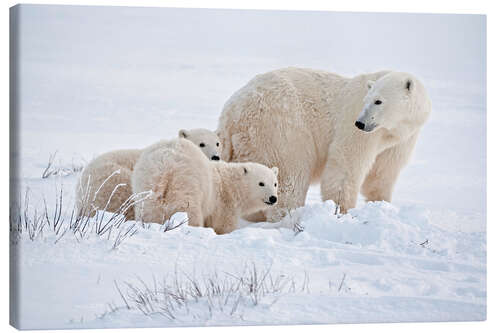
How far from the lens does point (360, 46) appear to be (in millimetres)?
6906

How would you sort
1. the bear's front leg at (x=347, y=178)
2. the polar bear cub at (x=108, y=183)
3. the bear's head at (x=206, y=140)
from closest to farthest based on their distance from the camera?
1. the polar bear cub at (x=108, y=183)
2. the bear's front leg at (x=347, y=178)
3. the bear's head at (x=206, y=140)

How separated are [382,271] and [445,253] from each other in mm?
628

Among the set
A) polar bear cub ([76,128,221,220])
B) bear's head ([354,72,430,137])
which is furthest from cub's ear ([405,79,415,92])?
polar bear cub ([76,128,221,220])

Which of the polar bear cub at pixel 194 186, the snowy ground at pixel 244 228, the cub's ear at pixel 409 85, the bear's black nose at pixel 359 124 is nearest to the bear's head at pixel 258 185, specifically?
the polar bear cub at pixel 194 186

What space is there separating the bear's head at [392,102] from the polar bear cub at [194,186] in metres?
1.05

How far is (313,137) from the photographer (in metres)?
7.82

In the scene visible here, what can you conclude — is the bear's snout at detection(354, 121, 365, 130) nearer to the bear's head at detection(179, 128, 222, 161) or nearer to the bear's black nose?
the bear's black nose

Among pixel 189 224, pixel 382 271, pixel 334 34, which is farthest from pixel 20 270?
pixel 334 34

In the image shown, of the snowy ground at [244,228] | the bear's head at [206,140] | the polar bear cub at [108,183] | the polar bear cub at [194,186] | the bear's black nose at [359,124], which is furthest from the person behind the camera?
the bear's head at [206,140]

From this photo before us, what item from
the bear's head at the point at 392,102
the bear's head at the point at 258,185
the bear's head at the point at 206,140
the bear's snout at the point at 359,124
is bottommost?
the bear's head at the point at 258,185

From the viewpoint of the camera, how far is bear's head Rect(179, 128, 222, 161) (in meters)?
7.72

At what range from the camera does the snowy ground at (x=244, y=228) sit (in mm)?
5617

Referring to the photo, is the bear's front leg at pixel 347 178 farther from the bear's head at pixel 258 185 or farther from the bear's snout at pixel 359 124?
the bear's head at pixel 258 185

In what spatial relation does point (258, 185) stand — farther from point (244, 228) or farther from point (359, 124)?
point (359, 124)
